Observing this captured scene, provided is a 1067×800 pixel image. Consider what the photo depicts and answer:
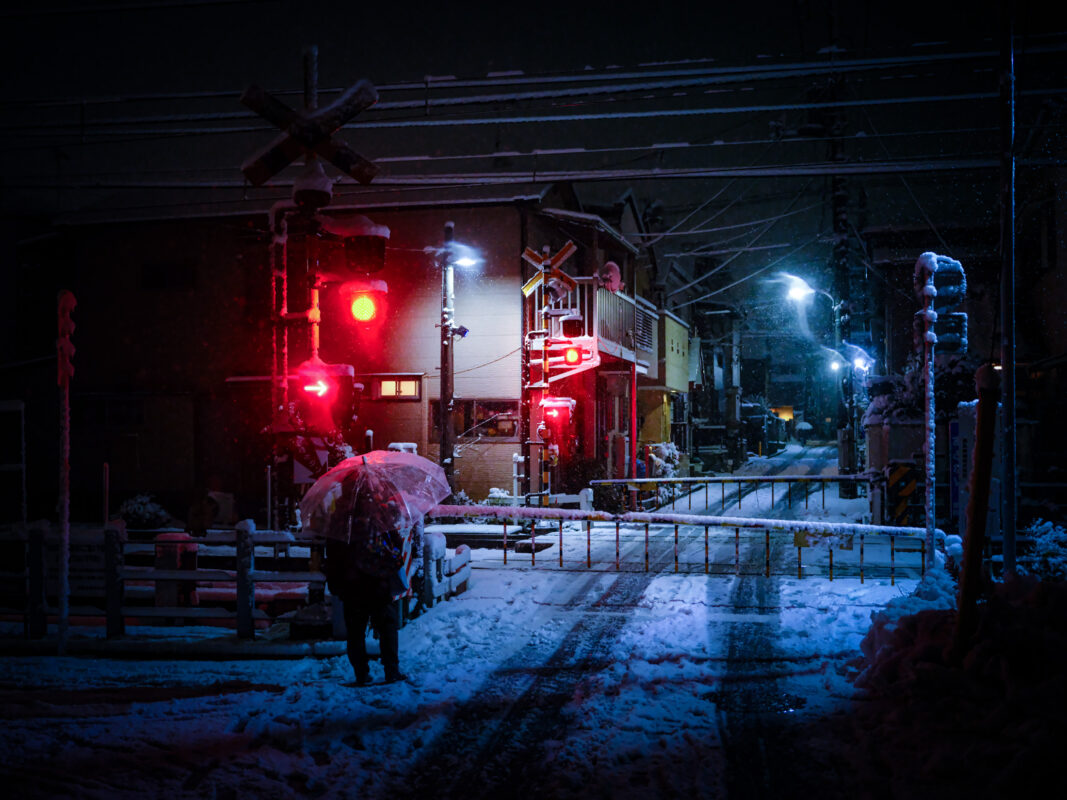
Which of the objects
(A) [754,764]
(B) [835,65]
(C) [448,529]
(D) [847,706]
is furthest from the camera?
(C) [448,529]

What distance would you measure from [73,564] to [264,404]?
1099cm

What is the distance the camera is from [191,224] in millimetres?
24641

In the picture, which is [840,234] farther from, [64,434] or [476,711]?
[64,434]

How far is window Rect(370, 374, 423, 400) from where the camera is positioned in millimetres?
23156

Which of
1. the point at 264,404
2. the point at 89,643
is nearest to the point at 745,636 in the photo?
the point at 89,643

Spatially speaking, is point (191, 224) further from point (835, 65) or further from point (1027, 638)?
point (1027, 638)

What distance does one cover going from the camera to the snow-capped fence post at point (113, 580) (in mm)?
8367

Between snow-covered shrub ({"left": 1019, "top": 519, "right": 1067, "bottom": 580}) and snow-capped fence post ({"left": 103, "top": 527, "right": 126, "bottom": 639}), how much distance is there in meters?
12.5

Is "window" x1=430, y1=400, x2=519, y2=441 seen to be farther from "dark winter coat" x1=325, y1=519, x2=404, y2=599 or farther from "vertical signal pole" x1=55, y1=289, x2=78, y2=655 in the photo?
"dark winter coat" x1=325, y1=519, x2=404, y2=599

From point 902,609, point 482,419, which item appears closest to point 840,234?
point 482,419

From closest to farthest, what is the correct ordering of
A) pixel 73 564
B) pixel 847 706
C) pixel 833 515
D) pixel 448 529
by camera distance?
pixel 847 706
pixel 73 564
pixel 448 529
pixel 833 515

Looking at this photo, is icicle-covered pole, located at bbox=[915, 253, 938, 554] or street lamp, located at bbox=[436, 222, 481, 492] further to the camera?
street lamp, located at bbox=[436, 222, 481, 492]

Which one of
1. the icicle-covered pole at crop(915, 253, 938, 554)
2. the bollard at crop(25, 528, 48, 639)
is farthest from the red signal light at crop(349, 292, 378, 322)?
the icicle-covered pole at crop(915, 253, 938, 554)

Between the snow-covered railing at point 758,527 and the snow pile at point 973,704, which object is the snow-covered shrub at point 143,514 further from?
the snow pile at point 973,704
